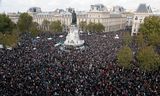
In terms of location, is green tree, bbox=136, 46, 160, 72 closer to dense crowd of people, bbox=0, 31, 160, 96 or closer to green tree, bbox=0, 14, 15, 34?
dense crowd of people, bbox=0, 31, 160, 96

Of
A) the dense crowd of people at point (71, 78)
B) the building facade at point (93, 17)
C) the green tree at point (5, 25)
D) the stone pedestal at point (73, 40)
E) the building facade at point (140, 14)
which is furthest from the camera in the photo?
the building facade at point (93, 17)

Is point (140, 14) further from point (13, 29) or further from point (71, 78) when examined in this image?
point (71, 78)

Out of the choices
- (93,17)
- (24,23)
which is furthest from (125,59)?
(93,17)

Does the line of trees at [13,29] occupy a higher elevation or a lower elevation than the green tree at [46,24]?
higher

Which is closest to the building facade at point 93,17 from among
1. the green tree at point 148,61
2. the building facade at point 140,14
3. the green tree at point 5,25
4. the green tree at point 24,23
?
the green tree at point 24,23

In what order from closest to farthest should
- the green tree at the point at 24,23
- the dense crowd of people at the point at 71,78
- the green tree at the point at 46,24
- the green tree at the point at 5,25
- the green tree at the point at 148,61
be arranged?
the dense crowd of people at the point at 71,78 → the green tree at the point at 148,61 → the green tree at the point at 5,25 → the green tree at the point at 24,23 → the green tree at the point at 46,24

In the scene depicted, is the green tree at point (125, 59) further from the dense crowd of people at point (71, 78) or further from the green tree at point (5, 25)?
the green tree at point (5, 25)

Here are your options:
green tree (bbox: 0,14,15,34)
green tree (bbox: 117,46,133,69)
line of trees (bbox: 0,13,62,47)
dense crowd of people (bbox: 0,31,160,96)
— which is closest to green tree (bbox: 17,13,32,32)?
line of trees (bbox: 0,13,62,47)

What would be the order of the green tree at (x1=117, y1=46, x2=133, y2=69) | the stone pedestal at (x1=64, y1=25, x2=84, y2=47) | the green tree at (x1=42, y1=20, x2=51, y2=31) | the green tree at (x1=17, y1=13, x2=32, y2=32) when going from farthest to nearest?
the green tree at (x1=42, y1=20, x2=51, y2=31)
the green tree at (x1=17, y1=13, x2=32, y2=32)
the stone pedestal at (x1=64, y1=25, x2=84, y2=47)
the green tree at (x1=117, y1=46, x2=133, y2=69)

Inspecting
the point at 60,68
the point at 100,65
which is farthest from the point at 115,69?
the point at 60,68

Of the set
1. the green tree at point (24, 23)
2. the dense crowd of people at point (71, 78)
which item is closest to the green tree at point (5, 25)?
the green tree at point (24, 23)

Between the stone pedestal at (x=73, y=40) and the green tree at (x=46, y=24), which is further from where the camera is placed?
the green tree at (x=46, y=24)
